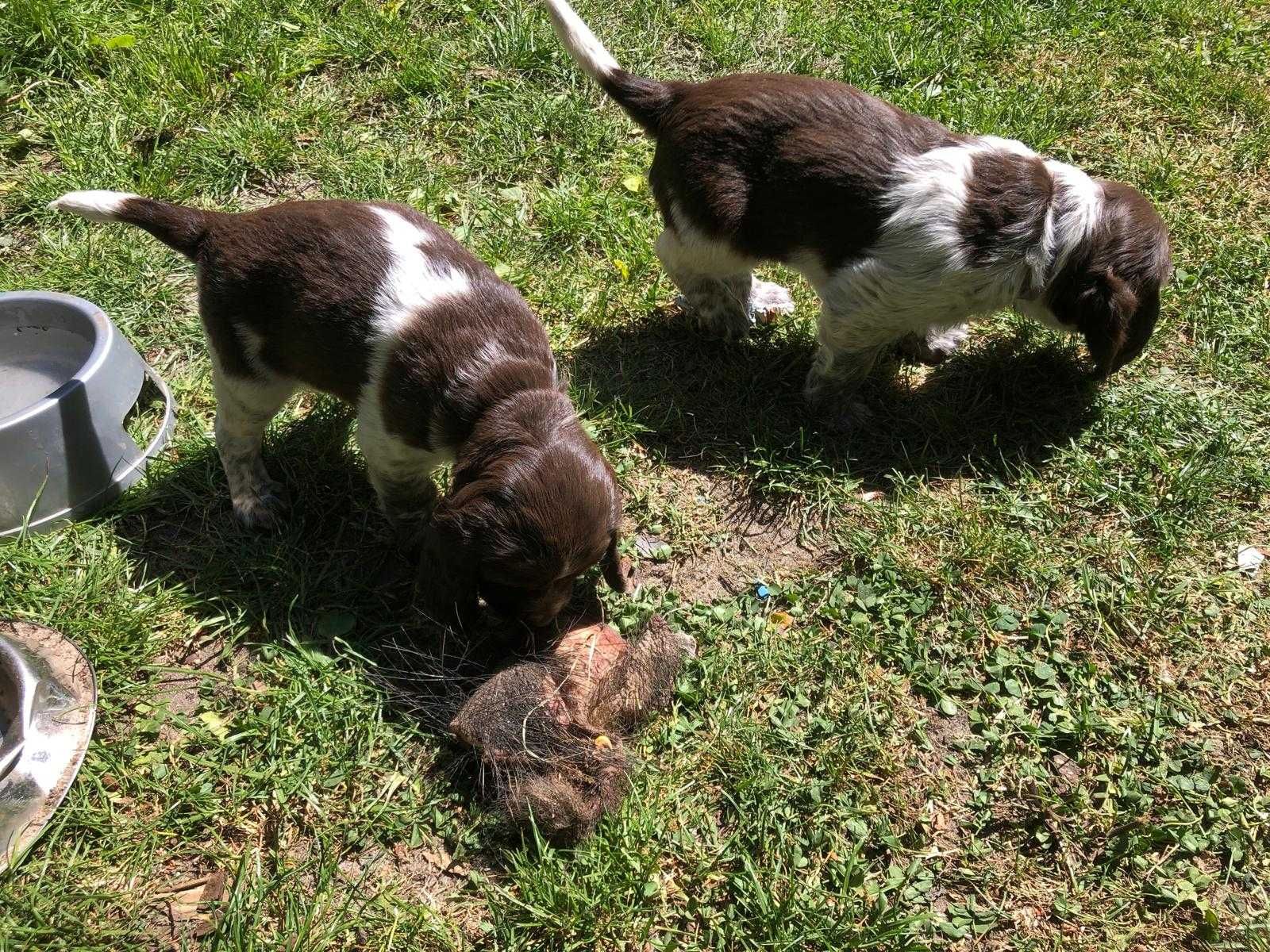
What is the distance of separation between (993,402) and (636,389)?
164cm

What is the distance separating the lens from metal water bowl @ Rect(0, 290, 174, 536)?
383 cm

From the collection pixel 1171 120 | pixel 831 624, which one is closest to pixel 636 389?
pixel 831 624

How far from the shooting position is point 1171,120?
5871mm

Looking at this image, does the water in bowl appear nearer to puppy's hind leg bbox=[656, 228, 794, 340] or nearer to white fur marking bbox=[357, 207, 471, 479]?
white fur marking bbox=[357, 207, 471, 479]

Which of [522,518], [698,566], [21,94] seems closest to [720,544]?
[698,566]

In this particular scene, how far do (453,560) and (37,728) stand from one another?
1530 millimetres

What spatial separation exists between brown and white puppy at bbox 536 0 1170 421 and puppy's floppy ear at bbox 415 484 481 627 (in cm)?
179

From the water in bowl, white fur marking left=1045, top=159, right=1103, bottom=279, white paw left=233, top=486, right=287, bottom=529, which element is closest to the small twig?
the water in bowl

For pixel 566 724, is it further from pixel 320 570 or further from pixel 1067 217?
pixel 1067 217

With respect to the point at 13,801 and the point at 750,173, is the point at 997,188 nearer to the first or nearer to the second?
the point at 750,173

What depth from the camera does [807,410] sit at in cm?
461

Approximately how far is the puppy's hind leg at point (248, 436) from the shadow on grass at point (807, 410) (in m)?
1.40

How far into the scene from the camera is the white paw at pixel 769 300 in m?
4.94

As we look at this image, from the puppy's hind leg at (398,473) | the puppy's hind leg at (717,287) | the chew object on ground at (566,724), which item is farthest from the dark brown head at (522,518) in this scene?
the puppy's hind leg at (717,287)
